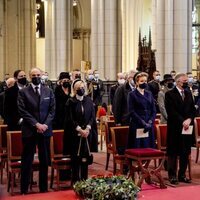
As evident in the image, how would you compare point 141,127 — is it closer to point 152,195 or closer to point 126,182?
point 152,195

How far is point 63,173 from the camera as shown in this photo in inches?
362

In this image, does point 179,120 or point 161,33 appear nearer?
point 179,120

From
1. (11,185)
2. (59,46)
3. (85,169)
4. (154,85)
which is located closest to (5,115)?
(11,185)

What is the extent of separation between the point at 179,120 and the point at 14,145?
260 cm

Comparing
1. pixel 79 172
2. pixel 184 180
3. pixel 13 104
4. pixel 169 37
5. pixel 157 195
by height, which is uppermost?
pixel 169 37

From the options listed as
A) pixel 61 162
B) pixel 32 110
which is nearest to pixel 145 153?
pixel 61 162

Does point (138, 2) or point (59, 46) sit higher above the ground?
point (138, 2)

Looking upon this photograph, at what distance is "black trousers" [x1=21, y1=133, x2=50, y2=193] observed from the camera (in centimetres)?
795

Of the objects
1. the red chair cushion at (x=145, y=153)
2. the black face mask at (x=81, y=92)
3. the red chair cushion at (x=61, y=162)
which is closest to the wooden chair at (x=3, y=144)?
the red chair cushion at (x=61, y=162)

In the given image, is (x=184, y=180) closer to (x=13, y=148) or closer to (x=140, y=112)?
(x=140, y=112)

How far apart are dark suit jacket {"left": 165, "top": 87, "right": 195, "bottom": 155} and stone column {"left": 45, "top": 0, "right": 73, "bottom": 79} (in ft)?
58.0

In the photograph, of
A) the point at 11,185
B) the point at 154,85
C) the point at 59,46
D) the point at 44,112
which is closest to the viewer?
the point at 44,112

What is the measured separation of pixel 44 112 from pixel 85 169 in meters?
1.07

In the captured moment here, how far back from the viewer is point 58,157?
8.80 meters
